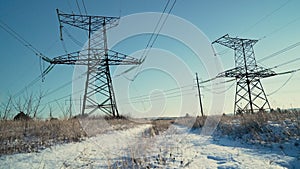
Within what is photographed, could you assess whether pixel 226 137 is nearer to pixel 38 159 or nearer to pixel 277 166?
pixel 277 166

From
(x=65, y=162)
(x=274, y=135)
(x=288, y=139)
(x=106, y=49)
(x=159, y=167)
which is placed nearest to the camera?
(x=159, y=167)

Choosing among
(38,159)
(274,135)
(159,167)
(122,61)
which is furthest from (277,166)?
(122,61)

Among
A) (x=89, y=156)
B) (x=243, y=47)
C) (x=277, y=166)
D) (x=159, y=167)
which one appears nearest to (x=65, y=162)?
(x=89, y=156)

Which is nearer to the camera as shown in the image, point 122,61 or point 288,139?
point 288,139

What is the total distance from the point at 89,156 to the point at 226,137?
17.5ft

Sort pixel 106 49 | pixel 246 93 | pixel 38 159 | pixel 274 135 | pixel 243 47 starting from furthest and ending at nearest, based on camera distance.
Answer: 1. pixel 243 47
2. pixel 246 93
3. pixel 106 49
4. pixel 274 135
5. pixel 38 159

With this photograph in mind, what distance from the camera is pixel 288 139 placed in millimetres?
4801

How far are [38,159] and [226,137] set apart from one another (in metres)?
6.17

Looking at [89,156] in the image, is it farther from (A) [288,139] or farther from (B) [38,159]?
(A) [288,139]

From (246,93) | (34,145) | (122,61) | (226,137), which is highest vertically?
(122,61)

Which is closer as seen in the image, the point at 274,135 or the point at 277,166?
the point at 277,166

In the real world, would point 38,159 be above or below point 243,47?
below

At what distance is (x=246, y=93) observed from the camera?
20656mm

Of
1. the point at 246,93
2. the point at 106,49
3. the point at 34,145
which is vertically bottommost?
the point at 34,145
